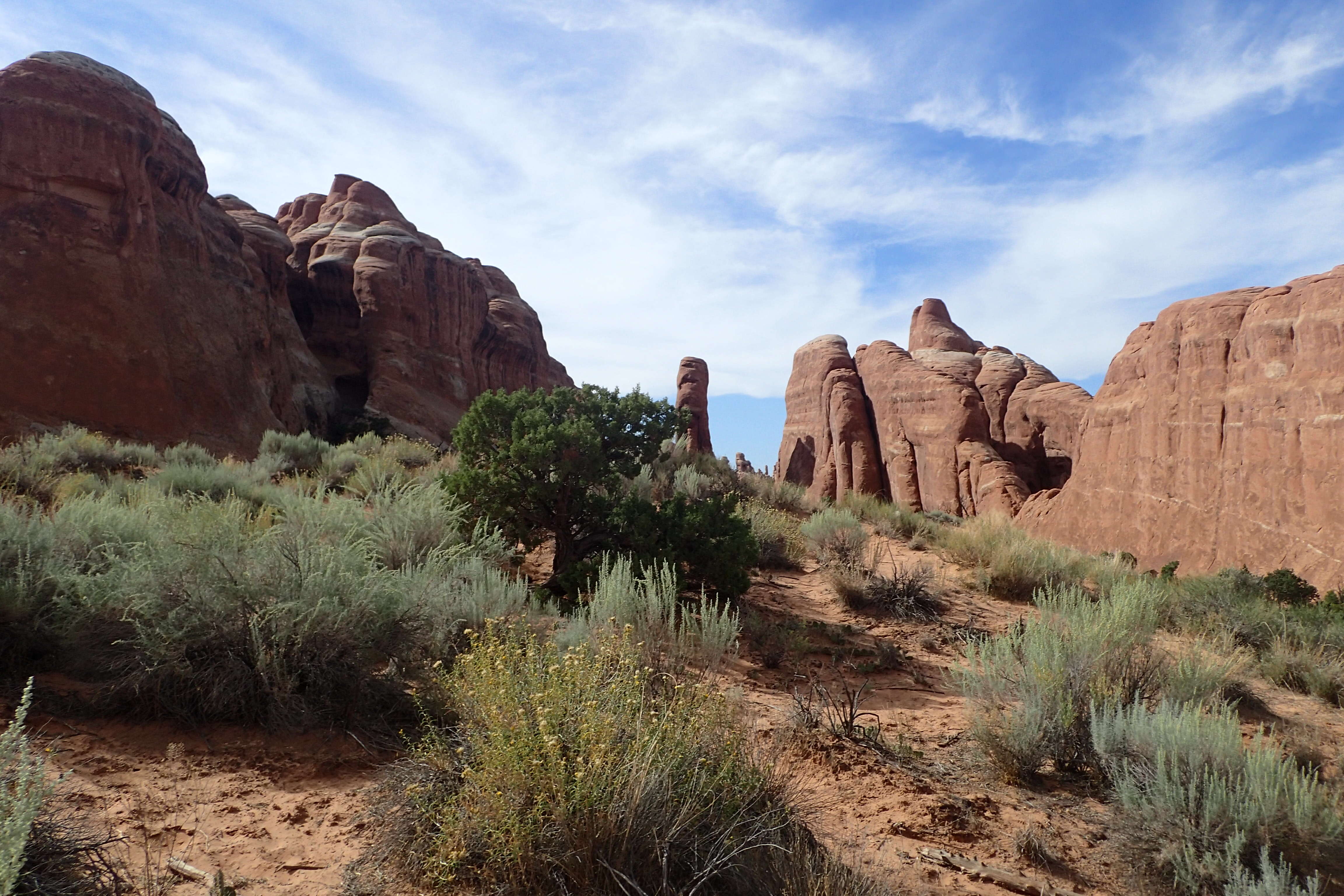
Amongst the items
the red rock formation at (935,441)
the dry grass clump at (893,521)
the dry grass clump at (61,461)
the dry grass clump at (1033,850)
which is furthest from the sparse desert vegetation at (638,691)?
the red rock formation at (935,441)

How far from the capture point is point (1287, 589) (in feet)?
29.9

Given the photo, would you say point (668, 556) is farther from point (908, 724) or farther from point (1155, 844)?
point (1155, 844)

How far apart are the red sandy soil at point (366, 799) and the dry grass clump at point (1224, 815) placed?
0.83 ft

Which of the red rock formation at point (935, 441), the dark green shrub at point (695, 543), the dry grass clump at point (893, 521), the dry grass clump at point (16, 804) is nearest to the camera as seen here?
the dry grass clump at point (16, 804)

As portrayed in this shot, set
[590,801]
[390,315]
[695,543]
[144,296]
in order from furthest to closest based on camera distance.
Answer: [390,315], [144,296], [695,543], [590,801]

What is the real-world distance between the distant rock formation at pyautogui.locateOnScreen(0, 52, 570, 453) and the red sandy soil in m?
18.9

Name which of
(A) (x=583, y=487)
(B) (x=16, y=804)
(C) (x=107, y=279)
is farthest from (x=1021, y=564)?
(C) (x=107, y=279)

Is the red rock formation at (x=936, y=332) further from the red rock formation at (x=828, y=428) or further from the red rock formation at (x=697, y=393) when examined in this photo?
the red rock formation at (x=697, y=393)

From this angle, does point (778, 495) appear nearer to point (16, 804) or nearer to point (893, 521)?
point (893, 521)

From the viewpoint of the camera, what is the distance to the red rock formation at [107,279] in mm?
19359

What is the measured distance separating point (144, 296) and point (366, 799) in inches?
962

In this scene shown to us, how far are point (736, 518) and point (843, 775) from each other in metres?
3.58

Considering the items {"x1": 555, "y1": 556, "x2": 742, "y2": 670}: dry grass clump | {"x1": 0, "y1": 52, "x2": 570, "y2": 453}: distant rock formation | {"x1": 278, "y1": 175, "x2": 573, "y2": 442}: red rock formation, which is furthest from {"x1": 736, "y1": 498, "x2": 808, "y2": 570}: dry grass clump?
{"x1": 278, "y1": 175, "x2": 573, "y2": 442}: red rock formation

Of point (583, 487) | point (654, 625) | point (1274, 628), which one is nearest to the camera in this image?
point (654, 625)
